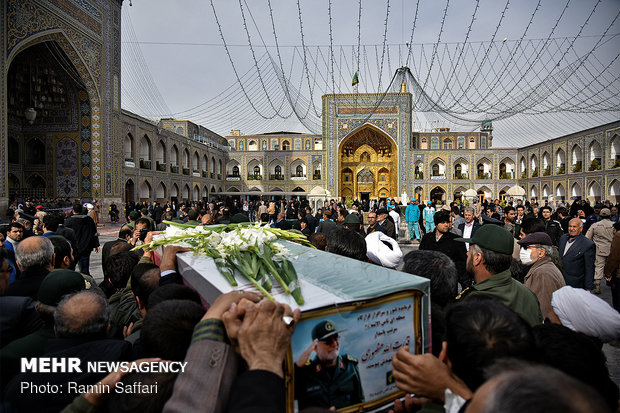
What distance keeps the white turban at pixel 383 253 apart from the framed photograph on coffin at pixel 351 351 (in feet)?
5.40

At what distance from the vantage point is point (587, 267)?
154 inches

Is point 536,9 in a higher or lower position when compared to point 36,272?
higher

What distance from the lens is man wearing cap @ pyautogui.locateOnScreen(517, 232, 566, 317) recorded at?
7.83ft

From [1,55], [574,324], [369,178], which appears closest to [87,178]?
[1,55]

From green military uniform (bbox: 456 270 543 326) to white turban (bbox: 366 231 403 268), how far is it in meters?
0.95

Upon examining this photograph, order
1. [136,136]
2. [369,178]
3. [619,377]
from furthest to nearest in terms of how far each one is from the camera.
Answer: [369,178], [136,136], [619,377]

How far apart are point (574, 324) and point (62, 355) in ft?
6.81

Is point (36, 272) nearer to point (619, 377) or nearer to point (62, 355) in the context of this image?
point (62, 355)

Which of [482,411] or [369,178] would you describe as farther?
[369,178]

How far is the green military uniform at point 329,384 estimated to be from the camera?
1.03 metres

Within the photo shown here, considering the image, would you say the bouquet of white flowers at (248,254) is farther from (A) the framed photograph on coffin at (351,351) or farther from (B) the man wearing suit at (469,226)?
(B) the man wearing suit at (469,226)

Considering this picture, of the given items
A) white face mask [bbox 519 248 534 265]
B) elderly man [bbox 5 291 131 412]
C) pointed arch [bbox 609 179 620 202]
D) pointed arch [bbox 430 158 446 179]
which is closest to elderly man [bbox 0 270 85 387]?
elderly man [bbox 5 291 131 412]

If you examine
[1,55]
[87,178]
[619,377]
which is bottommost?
[619,377]

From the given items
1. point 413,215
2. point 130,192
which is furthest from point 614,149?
point 130,192
